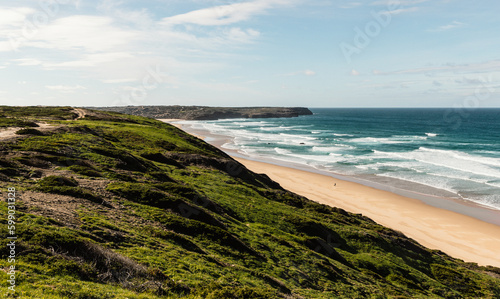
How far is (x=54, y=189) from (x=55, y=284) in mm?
10024

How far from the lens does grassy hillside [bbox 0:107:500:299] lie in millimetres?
11375

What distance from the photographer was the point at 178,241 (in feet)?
53.4

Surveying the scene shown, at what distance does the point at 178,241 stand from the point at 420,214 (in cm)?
3998

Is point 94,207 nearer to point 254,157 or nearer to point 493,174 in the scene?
point 254,157

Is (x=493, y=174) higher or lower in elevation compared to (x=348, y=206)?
higher

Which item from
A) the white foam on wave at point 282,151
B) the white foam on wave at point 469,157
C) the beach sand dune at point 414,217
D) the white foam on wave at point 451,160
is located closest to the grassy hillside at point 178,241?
the beach sand dune at point 414,217

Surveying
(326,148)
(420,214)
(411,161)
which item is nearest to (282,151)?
(326,148)

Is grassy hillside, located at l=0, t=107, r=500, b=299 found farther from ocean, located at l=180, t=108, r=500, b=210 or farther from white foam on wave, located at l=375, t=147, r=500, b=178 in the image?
white foam on wave, located at l=375, t=147, r=500, b=178

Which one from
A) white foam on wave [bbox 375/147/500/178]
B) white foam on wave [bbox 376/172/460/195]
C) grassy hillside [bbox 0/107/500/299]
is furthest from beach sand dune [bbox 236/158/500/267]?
white foam on wave [bbox 375/147/500/178]

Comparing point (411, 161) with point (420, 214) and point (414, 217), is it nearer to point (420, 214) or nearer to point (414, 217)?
point (420, 214)

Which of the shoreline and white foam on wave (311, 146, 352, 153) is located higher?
white foam on wave (311, 146, 352, 153)

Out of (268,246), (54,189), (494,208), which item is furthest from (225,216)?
(494,208)

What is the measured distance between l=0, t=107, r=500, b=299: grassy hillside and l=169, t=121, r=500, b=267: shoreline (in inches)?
320

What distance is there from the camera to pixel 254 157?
8056 centimetres
